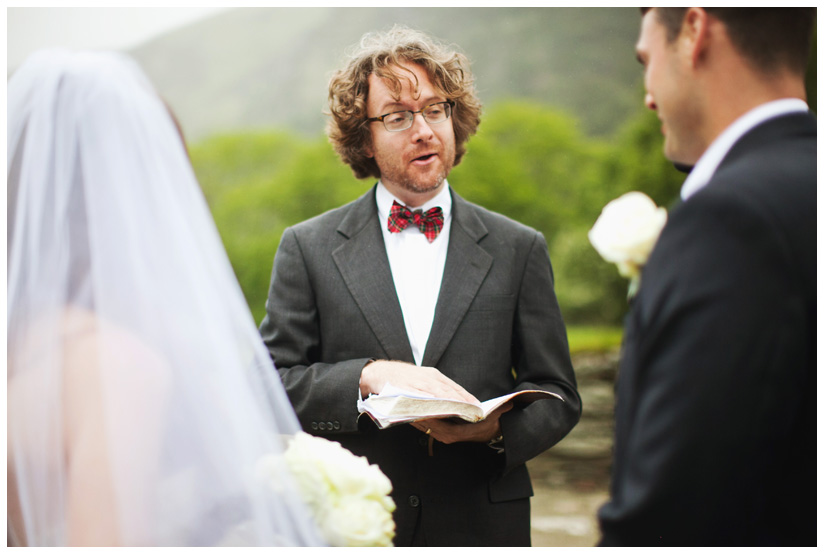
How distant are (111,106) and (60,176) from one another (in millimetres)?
177

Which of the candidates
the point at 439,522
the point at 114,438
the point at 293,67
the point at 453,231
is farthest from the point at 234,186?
the point at 114,438

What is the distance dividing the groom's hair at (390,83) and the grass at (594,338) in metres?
3.14

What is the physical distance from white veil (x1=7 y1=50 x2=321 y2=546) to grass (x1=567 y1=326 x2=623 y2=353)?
439 cm

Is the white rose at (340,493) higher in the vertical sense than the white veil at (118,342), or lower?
lower

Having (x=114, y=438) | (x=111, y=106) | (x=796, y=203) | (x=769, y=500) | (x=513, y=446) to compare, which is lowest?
(x=513, y=446)

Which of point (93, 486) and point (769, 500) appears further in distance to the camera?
point (93, 486)

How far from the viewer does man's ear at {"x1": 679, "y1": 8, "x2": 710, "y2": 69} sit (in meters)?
1.21

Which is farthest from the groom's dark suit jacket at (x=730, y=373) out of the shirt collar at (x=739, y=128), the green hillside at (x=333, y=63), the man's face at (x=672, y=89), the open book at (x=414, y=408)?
the green hillside at (x=333, y=63)

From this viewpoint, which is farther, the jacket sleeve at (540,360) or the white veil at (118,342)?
the jacket sleeve at (540,360)

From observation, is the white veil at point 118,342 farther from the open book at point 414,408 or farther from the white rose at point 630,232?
the white rose at point 630,232

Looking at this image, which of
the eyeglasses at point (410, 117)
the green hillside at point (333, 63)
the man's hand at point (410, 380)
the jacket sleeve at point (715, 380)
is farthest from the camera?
the green hillside at point (333, 63)

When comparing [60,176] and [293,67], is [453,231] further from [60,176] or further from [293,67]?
[293,67]

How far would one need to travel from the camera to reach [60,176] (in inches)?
51.9

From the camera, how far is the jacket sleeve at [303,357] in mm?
2033
